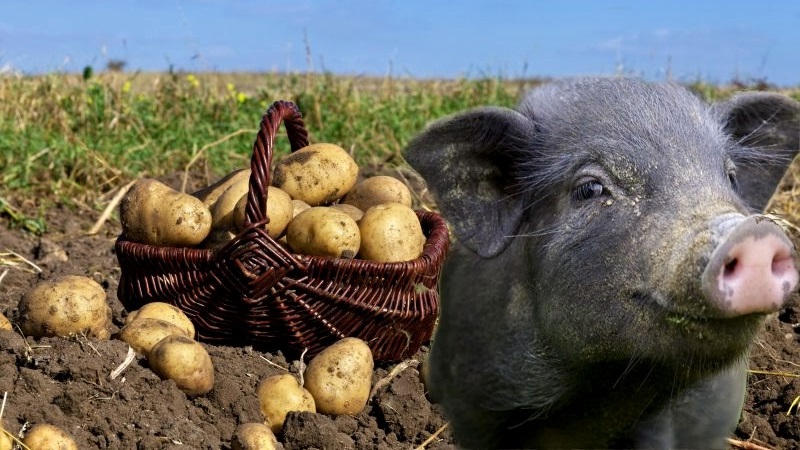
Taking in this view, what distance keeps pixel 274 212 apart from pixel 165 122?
433 centimetres

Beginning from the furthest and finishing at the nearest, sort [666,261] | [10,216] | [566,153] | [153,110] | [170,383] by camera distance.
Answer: [153,110] → [10,216] → [170,383] → [566,153] → [666,261]

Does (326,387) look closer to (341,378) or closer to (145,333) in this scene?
(341,378)

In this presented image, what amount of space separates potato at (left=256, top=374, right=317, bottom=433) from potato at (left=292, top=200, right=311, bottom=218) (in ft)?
2.78

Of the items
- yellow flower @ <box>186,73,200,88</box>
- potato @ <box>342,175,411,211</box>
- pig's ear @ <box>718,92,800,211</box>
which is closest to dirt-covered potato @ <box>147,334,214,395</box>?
potato @ <box>342,175,411,211</box>

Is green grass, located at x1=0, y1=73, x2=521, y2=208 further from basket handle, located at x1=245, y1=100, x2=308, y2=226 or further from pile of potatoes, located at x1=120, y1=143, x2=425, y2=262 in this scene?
basket handle, located at x1=245, y1=100, x2=308, y2=226

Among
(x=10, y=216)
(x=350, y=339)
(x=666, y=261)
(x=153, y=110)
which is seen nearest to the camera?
(x=666, y=261)

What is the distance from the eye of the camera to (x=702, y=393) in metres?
3.13

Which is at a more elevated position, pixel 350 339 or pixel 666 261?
pixel 666 261

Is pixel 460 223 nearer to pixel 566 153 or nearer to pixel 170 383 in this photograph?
pixel 566 153

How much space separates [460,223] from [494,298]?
25 centimetres

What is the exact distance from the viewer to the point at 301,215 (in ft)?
12.8

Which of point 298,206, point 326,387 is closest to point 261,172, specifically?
point 298,206

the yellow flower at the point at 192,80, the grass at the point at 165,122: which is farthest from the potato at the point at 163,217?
the yellow flower at the point at 192,80

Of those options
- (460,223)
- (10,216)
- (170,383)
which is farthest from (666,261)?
(10,216)
